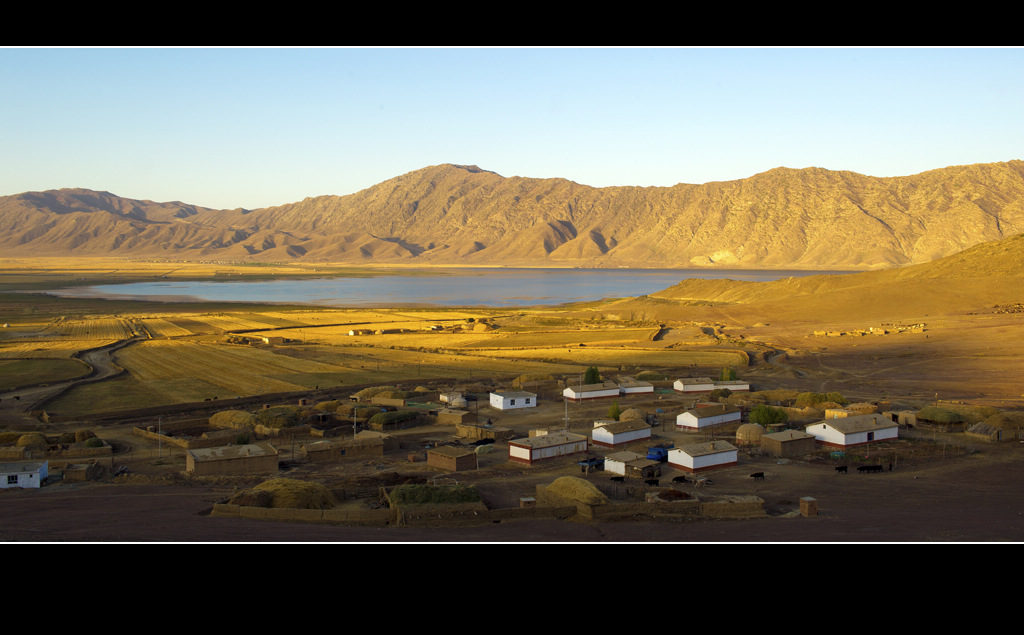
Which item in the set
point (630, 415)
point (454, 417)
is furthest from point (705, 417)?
point (454, 417)

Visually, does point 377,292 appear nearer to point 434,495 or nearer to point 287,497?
point 287,497

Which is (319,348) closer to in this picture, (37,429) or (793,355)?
(37,429)

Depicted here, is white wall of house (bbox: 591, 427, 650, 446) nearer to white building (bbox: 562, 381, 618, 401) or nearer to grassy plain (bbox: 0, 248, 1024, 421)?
white building (bbox: 562, 381, 618, 401)

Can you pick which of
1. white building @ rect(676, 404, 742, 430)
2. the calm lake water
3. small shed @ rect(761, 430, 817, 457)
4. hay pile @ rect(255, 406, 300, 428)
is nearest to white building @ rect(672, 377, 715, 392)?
white building @ rect(676, 404, 742, 430)

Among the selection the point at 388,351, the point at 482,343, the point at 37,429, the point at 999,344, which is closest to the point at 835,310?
the point at 999,344

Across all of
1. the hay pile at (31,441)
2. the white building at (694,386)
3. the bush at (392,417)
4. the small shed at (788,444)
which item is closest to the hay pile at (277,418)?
the bush at (392,417)

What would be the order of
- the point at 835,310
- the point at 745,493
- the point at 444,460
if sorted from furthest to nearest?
the point at 835,310 → the point at 444,460 → the point at 745,493

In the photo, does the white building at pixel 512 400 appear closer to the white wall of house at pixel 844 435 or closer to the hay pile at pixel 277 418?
the hay pile at pixel 277 418
